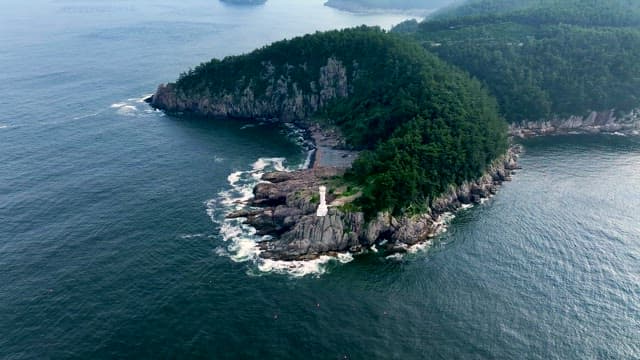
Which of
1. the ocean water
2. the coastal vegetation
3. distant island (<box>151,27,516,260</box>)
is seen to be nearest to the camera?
the ocean water

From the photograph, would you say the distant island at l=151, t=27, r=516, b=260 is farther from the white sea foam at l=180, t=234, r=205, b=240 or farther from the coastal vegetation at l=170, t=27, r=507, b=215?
the white sea foam at l=180, t=234, r=205, b=240

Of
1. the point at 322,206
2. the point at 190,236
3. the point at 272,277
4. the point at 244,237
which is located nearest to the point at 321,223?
the point at 322,206

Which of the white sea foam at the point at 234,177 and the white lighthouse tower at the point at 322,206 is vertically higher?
the white lighthouse tower at the point at 322,206

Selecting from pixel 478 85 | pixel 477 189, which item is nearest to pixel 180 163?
pixel 477 189

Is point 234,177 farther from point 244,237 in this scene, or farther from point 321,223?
point 321,223

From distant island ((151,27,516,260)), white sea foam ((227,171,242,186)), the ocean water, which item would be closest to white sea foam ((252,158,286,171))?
the ocean water

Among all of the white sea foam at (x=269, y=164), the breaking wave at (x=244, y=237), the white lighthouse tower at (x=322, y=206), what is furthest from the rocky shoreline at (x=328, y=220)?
the white sea foam at (x=269, y=164)

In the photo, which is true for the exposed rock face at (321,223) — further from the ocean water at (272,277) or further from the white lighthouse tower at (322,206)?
the ocean water at (272,277)

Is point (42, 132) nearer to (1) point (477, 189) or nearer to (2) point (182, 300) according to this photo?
(2) point (182, 300)
